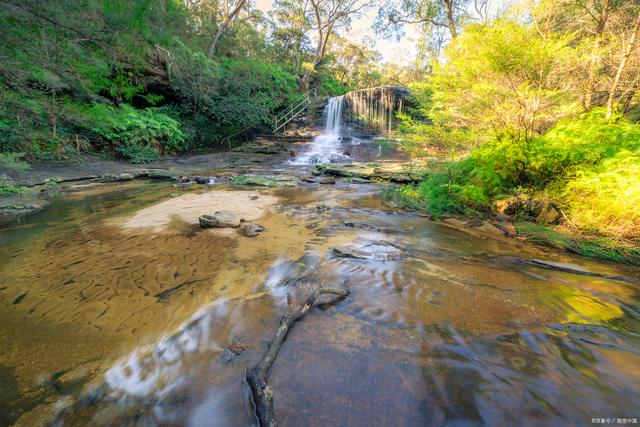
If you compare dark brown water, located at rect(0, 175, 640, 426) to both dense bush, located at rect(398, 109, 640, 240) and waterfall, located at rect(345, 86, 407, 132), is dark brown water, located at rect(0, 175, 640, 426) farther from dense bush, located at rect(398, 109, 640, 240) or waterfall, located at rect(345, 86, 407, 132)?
waterfall, located at rect(345, 86, 407, 132)

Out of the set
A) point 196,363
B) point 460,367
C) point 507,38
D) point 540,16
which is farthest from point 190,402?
point 540,16

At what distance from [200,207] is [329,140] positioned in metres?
13.5

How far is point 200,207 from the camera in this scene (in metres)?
6.05

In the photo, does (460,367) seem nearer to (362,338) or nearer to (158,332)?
(362,338)

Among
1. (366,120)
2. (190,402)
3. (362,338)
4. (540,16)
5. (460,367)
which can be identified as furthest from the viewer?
(366,120)

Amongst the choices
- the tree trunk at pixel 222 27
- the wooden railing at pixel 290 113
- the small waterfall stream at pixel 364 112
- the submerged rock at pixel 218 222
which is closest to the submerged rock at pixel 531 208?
the submerged rock at pixel 218 222

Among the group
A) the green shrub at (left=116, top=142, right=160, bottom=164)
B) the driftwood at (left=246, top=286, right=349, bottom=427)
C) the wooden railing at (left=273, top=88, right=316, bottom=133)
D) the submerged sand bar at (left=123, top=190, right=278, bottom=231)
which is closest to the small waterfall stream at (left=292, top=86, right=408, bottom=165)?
the wooden railing at (left=273, top=88, right=316, bottom=133)

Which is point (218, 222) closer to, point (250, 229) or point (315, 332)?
point (250, 229)

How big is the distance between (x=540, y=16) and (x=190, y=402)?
11.1 m

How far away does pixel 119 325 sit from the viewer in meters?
2.22

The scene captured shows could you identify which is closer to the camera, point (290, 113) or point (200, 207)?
point (200, 207)

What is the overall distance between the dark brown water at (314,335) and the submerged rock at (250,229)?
36 centimetres

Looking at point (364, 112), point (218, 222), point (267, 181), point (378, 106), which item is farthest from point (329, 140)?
point (218, 222)

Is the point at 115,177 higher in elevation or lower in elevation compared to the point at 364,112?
lower
